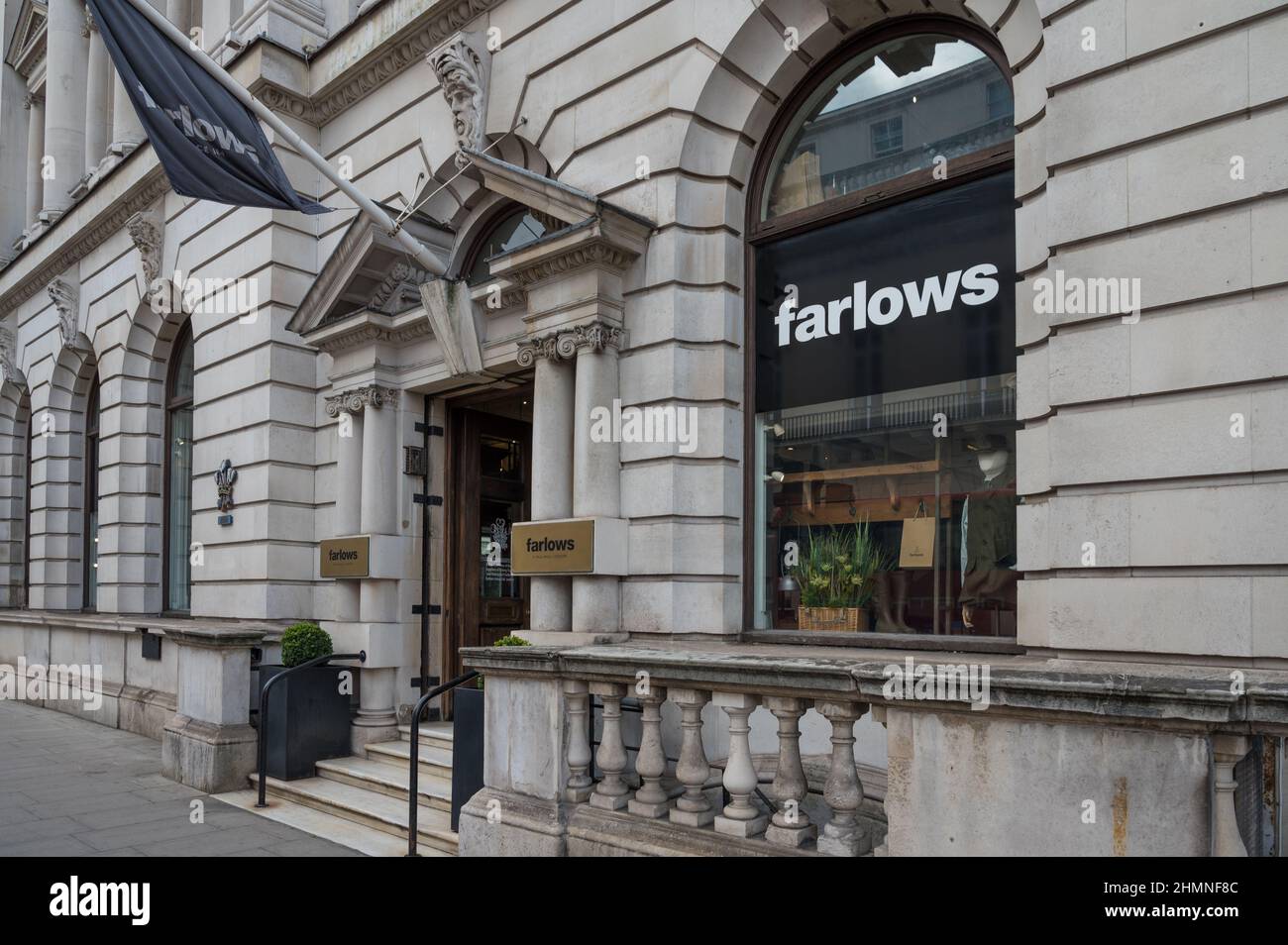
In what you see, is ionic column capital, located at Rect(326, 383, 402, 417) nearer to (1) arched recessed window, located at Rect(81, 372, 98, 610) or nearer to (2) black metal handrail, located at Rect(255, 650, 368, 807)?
(2) black metal handrail, located at Rect(255, 650, 368, 807)

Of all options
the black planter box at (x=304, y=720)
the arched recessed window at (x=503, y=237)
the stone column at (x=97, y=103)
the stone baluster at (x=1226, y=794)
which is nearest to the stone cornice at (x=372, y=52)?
the arched recessed window at (x=503, y=237)

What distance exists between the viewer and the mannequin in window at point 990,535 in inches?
271

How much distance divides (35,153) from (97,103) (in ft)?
15.8

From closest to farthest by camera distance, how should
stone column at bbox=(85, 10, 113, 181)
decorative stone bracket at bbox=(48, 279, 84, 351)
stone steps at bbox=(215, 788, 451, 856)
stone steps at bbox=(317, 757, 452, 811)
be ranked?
stone steps at bbox=(215, 788, 451, 856), stone steps at bbox=(317, 757, 452, 811), decorative stone bracket at bbox=(48, 279, 84, 351), stone column at bbox=(85, 10, 113, 181)

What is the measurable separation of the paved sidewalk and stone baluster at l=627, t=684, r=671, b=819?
3.24 meters

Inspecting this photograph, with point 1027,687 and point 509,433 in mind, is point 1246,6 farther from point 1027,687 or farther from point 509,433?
point 509,433

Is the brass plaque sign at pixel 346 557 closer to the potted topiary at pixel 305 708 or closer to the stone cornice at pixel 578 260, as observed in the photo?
the potted topiary at pixel 305 708

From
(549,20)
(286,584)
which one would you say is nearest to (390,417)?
(286,584)

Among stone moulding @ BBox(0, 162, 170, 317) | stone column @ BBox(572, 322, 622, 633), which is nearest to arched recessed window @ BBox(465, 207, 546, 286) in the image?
stone column @ BBox(572, 322, 622, 633)

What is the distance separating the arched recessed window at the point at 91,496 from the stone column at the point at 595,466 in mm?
15215

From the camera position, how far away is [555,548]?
8.58m

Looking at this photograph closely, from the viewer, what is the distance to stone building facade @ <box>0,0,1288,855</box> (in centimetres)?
489

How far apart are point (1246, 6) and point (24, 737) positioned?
15.8 m

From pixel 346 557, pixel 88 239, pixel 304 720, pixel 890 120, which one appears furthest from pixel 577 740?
pixel 88 239
